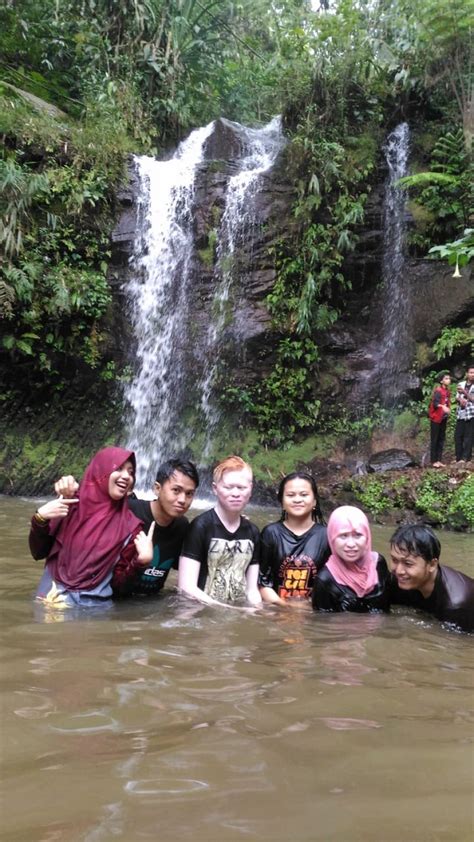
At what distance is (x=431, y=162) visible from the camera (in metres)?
14.0

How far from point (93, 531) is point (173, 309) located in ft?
33.8

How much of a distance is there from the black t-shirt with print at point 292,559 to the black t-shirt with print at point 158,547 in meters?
0.58

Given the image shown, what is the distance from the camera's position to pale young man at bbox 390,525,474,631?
361 centimetres

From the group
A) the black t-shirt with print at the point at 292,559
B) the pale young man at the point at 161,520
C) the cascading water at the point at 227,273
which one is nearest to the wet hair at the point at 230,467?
the pale young man at the point at 161,520

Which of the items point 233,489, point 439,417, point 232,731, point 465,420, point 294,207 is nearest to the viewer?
point 232,731

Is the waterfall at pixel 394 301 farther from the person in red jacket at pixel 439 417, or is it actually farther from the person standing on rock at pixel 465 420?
the person standing on rock at pixel 465 420

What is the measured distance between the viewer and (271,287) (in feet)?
44.7

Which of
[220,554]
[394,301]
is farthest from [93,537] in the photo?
[394,301]

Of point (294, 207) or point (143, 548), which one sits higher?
point (294, 207)

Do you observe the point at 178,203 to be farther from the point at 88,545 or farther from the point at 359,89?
the point at 88,545

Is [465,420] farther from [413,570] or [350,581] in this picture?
[413,570]

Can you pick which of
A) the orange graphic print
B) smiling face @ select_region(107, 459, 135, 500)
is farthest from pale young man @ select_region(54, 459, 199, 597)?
the orange graphic print

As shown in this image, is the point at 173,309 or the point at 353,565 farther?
the point at 173,309

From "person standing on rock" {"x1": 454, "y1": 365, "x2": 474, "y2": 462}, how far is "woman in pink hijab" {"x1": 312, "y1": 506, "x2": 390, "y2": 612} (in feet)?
26.3
